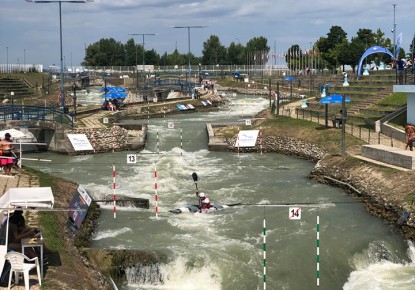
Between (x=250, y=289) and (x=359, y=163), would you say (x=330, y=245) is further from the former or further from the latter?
(x=359, y=163)

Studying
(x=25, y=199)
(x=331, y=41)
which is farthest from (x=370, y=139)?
(x=331, y=41)

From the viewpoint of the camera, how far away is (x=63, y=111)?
4991 centimetres

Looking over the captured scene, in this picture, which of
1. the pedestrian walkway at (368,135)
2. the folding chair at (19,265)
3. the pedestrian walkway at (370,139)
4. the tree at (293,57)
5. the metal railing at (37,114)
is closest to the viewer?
the folding chair at (19,265)

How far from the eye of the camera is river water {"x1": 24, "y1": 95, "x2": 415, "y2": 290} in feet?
64.7

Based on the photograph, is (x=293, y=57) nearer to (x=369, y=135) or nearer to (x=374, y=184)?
(x=369, y=135)

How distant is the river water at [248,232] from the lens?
19734 millimetres

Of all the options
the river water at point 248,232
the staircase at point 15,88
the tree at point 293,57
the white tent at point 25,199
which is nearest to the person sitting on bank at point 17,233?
the white tent at point 25,199

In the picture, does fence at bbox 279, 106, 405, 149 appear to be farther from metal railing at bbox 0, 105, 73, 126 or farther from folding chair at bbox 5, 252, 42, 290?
folding chair at bbox 5, 252, 42, 290

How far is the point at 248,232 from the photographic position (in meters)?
24.1

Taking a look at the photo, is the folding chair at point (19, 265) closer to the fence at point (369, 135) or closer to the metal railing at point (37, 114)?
the fence at point (369, 135)

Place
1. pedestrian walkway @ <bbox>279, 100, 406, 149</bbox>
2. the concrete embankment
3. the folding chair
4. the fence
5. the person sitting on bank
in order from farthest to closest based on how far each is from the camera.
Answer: the fence < pedestrian walkway @ <bbox>279, 100, 406, 149</bbox> < the concrete embankment < the person sitting on bank < the folding chair

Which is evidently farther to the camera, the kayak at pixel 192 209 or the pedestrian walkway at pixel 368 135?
the pedestrian walkway at pixel 368 135

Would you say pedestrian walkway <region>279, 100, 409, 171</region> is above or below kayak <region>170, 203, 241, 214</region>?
above

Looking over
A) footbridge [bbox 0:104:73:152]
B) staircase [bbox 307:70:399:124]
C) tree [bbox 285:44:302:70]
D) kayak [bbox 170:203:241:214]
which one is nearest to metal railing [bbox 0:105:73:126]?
footbridge [bbox 0:104:73:152]
